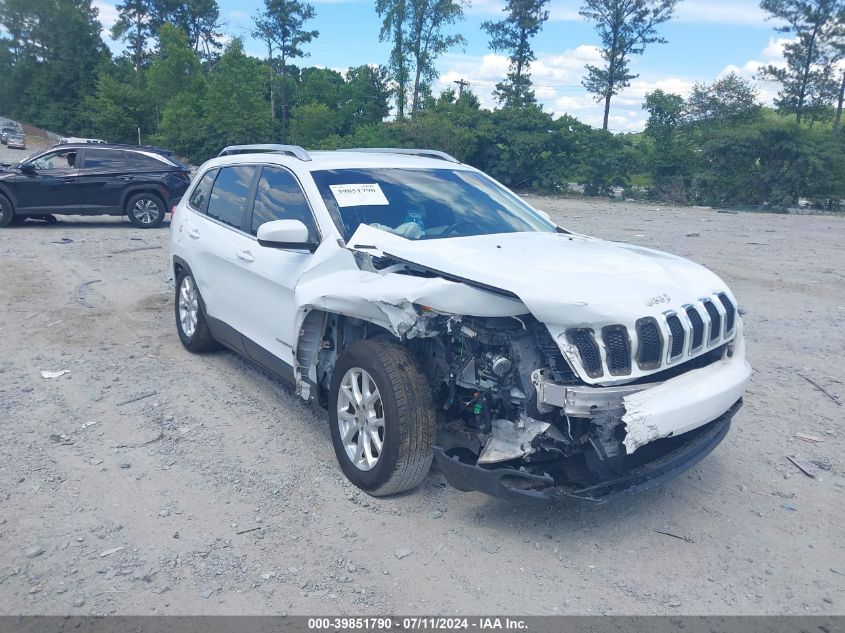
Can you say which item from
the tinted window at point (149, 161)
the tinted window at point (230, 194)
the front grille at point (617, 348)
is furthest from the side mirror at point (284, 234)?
the tinted window at point (149, 161)

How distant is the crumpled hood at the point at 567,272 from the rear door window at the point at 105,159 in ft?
40.9

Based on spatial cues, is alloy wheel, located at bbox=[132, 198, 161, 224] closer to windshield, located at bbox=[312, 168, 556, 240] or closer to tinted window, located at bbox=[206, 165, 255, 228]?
tinted window, located at bbox=[206, 165, 255, 228]

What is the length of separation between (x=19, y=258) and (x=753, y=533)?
1140 cm

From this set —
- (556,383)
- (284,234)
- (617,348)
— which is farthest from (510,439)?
(284,234)

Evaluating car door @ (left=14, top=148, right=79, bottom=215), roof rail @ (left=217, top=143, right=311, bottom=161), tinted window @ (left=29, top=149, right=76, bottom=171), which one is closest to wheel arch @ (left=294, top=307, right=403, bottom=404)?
roof rail @ (left=217, top=143, right=311, bottom=161)

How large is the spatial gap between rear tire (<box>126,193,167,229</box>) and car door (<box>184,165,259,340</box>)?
9.67 metres

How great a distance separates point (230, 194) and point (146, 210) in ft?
34.5

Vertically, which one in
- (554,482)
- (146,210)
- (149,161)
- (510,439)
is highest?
(149,161)

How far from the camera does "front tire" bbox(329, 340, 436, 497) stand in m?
3.54

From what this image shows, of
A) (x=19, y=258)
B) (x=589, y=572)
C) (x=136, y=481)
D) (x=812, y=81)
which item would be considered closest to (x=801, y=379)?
(x=589, y=572)

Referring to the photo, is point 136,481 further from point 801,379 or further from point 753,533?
point 801,379

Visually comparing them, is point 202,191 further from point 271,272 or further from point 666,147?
point 666,147

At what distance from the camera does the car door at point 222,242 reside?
5.29m

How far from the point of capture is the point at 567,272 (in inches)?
138
